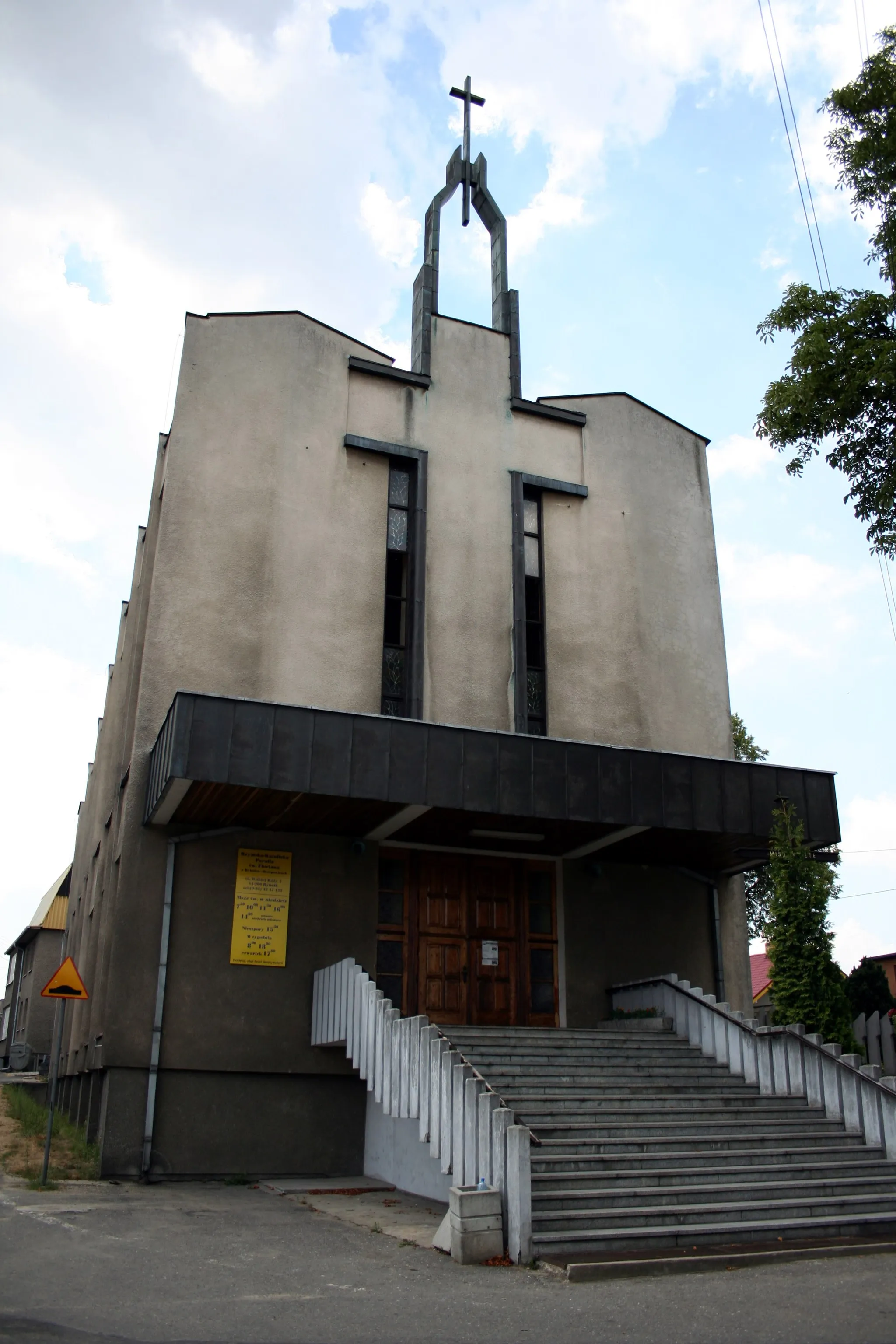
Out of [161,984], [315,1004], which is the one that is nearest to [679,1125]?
[315,1004]

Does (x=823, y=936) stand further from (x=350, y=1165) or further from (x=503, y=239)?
(x=503, y=239)

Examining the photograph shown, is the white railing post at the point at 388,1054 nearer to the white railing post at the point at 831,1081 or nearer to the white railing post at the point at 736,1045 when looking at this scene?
the white railing post at the point at 736,1045

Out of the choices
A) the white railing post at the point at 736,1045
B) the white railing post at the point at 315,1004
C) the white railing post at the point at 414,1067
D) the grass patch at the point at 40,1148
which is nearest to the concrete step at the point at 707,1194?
the white railing post at the point at 414,1067

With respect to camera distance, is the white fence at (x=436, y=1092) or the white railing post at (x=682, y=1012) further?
the white railing post at (x=682, y=1012)

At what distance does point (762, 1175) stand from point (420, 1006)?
6.15 metres

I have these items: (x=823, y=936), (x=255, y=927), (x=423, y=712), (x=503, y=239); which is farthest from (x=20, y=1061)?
(x=503, y=239)

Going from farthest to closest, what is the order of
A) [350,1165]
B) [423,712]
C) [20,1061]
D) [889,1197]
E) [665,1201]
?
[20,1061] < [423,712] < [350,1165] < [889,1197] < [665,1201]

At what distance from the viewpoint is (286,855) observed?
15008 millimetres

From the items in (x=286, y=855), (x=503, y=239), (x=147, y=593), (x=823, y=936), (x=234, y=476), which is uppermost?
(x=503, y=239)

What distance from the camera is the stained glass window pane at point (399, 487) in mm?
17656

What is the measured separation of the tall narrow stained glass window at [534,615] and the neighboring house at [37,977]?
997 inches

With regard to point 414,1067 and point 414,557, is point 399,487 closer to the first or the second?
point 414,557

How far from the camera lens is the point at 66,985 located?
1179 centimetres

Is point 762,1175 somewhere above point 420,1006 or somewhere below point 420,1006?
below
